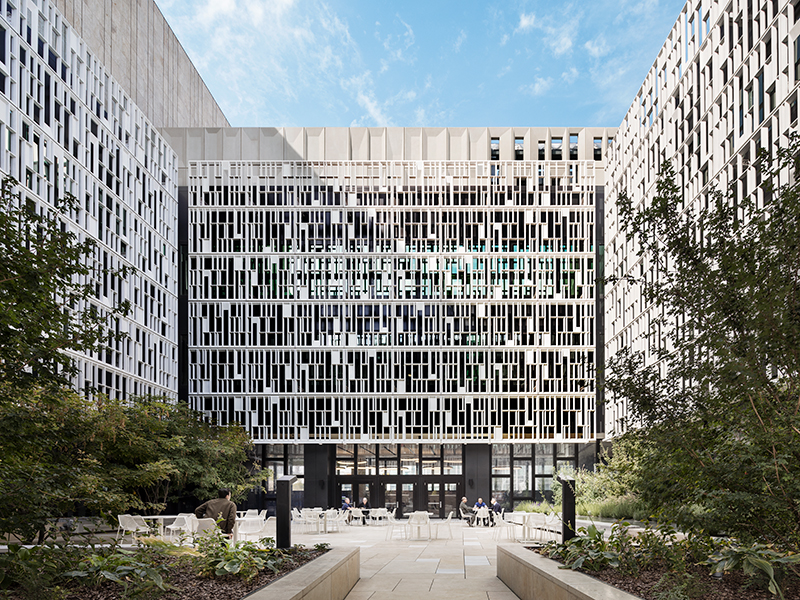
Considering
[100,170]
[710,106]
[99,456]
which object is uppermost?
[710,106]

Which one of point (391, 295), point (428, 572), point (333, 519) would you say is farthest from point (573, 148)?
point (428, 572)

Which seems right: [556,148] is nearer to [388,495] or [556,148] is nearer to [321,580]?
[388,495]

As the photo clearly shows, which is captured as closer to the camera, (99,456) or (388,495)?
(99,456)

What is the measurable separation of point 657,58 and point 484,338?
63.7 feet

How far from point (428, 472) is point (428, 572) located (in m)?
37.0

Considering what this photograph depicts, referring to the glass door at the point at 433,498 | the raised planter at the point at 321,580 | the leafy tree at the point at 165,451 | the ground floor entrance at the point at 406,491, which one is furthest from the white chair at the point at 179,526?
the glass door at the point at 433,498

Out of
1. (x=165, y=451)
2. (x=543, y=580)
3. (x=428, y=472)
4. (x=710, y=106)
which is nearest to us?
(x=543, y=580)

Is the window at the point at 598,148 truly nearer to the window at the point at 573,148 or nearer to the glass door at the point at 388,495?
the window at the point at 573,148

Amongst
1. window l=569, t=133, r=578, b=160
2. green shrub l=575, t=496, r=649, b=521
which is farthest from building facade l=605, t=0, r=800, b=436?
window l=569, t=133, r=578, b=160

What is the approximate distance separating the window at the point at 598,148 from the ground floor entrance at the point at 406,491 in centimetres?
2160

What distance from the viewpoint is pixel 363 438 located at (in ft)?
167

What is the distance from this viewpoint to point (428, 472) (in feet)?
172

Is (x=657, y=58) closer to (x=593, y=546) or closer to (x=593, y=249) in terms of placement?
(x=593, y=249)

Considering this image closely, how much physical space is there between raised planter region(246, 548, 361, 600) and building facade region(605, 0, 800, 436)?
766cm
